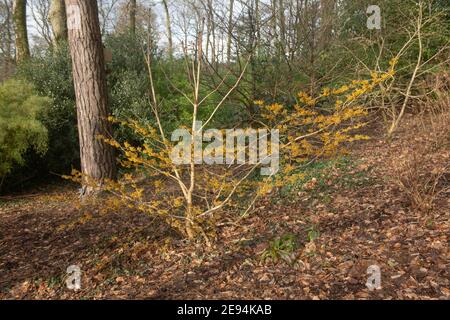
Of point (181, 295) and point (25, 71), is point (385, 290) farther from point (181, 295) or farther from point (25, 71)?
point (25, 71)

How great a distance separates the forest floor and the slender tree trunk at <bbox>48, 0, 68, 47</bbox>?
5.95 m

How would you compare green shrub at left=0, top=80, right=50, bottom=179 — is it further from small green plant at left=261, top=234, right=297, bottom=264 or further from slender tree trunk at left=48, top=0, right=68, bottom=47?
small green plant at left=261, top=234, right=297, bottom=264

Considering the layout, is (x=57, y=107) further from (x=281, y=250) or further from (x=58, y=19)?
(x=281, y=250)

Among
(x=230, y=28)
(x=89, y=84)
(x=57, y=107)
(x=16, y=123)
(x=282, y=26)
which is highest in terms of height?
(x=282, y=26)

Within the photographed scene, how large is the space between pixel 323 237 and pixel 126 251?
76.1 inches

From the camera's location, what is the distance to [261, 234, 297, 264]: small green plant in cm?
300

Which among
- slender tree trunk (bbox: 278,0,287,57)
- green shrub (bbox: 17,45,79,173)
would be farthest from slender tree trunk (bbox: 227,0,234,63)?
green shrub (bbox: 17,45,79,173)

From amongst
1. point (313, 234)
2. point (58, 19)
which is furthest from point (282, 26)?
point (58, 19)

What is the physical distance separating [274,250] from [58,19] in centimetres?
838

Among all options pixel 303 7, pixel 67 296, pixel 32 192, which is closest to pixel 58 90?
pixel 32 192

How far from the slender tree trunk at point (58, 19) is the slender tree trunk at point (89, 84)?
434 centimetres

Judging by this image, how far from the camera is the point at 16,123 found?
20.2ft

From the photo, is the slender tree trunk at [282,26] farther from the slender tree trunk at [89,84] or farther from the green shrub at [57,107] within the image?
the green shrub at [57,107]

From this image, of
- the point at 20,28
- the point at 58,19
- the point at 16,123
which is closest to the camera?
the point at 16,123
